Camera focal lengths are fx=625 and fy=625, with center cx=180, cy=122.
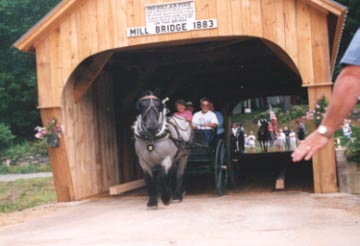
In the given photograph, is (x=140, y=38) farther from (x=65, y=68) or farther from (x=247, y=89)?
(x=247, y=89)

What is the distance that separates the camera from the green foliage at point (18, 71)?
35.4 m

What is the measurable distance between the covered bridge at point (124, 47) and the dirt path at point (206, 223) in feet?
4.94

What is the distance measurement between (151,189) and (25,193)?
9.17 m

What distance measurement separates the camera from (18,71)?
119 ft

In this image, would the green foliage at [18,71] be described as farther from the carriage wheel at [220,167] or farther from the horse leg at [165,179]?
the horse leg at [165,179]

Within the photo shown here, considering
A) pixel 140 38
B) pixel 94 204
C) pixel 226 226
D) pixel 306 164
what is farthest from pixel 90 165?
pixel 306 164

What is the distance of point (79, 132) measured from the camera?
12.6 metres

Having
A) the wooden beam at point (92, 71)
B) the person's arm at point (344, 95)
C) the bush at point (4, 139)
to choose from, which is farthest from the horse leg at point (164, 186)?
the bush at point (4, 139)

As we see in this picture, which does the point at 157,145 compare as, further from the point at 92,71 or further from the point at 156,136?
the point at 92,71

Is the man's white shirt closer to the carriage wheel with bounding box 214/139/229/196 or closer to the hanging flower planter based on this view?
the carriage wheel with bounding box 214/139/229/196

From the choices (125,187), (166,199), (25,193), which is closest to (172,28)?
(166,199)

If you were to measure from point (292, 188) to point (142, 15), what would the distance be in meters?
4.53

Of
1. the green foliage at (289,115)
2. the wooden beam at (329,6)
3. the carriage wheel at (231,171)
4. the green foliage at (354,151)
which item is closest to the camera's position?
the wooden beam at (329,6)

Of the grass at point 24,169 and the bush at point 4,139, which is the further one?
the bush at point 4,139
